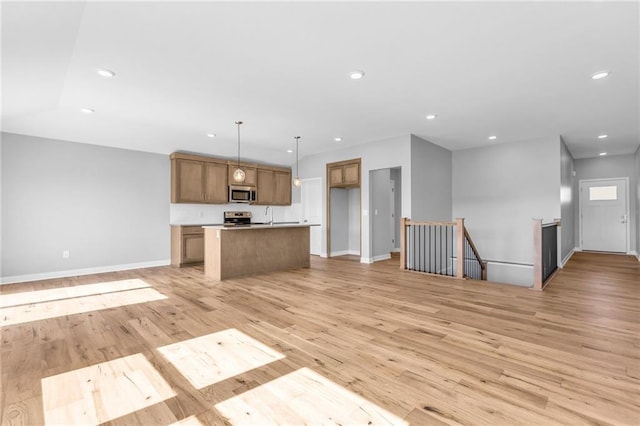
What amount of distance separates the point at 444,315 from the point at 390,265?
10.6 feet

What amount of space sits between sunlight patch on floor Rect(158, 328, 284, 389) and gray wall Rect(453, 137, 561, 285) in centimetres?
639

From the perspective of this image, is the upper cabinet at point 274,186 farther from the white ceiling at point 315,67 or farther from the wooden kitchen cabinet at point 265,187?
the white ceiling at point 315,67

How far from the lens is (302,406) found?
175cm

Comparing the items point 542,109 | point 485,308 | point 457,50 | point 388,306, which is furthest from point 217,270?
point 542,109

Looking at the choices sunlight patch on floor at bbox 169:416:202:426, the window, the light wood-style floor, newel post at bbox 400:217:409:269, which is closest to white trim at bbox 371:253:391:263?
newel post at bbox 400:217:409:269

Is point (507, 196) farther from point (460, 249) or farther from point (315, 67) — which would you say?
point (315, 67)

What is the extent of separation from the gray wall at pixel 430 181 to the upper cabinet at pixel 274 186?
3.75m

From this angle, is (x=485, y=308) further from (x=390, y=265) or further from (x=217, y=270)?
(x=217, y=270)

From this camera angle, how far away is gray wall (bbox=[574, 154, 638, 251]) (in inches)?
309

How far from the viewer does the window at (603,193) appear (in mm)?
8256

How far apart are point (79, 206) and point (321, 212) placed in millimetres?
5182

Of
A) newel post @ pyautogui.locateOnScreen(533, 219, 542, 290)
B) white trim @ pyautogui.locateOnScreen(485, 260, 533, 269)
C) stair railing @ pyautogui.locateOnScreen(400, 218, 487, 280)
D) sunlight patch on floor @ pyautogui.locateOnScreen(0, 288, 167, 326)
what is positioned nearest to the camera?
sunlight patch on floor @ pyautogui.locateOnScreen(0, 288, 167, 326)

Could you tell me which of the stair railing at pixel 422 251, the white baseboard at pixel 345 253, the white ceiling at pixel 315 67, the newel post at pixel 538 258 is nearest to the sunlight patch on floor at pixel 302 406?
the white ceiling at pixel 315 67

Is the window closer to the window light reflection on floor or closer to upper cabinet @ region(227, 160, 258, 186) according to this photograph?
upper cabinet @ region(227, 160, 258, 186)
